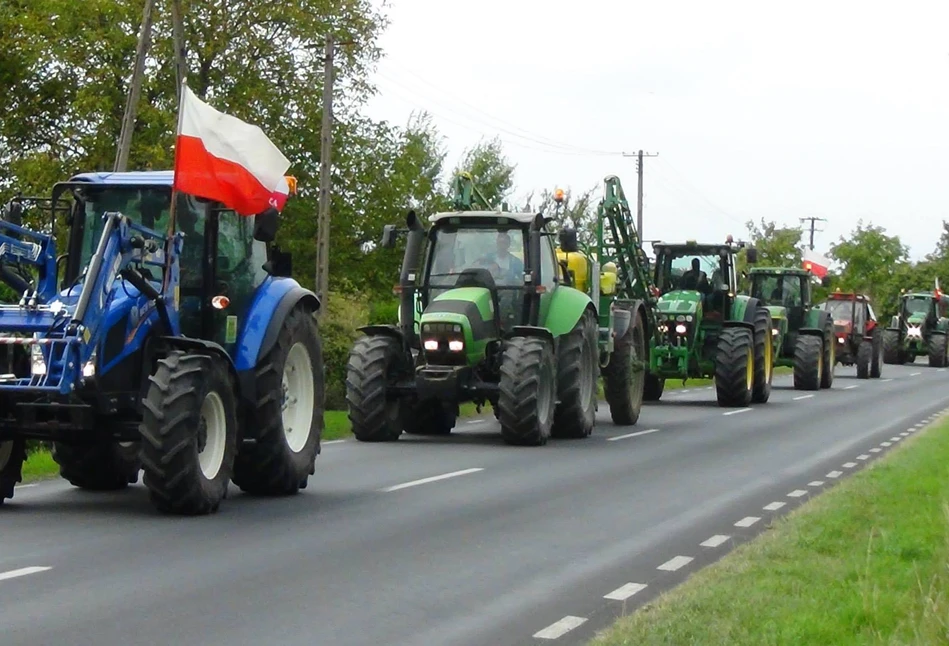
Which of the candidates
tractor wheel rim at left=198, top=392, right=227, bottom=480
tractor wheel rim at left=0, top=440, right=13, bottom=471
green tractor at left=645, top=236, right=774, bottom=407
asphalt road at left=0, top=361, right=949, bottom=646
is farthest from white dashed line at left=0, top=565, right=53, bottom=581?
green tractor at left=645, top=236, right=774, bottom=407

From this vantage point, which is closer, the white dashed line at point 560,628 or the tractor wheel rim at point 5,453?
the white dashed line at point 560,628

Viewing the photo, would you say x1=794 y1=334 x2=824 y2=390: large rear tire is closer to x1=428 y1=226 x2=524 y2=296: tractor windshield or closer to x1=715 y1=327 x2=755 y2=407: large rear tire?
x1=715 y1=327 x2=755 y2=407: large rear tire

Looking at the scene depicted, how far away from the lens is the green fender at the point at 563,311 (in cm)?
2048

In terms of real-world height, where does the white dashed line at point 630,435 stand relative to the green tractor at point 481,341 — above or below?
below

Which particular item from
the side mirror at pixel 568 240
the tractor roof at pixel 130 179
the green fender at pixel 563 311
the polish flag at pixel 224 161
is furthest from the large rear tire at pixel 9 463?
the side mirror at pixel 568 240

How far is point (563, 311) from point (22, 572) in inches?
467

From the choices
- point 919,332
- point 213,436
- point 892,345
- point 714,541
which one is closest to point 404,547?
point 213,436

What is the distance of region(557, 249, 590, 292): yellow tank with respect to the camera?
76.7 ft

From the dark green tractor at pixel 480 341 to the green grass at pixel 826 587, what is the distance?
6.29m

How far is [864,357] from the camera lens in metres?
45.6

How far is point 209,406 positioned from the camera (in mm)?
12273

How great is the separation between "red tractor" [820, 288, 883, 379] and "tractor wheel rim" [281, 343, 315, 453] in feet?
108

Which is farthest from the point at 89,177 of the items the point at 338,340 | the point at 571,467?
the point at 338,340

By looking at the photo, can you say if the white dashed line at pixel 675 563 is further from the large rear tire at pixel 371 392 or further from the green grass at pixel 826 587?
the large rear tire at pixel 371 392
